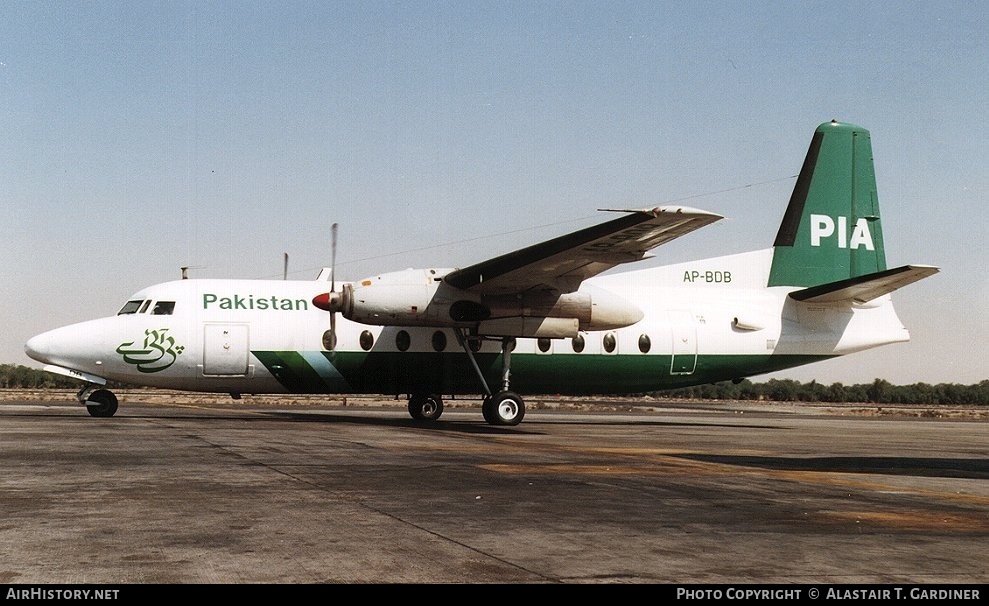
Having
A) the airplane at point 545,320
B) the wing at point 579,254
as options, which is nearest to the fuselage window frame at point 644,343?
the airplane at point 545,320

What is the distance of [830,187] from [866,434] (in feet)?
27.5

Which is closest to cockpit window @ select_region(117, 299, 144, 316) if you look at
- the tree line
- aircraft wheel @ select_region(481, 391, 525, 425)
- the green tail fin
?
aircraft wheel @ select_region(481, 391, 525, 425)

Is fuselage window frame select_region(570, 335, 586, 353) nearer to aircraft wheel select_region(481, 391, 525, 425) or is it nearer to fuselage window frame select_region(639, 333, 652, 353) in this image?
fuselage window frame select_region(639, 333, 652, 353)

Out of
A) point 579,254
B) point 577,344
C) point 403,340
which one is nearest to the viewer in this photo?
point 579,254

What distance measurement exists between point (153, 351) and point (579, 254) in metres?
10.6

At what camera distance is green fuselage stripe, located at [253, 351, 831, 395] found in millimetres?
23797

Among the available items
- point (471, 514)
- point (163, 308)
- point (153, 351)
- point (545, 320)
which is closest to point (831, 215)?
point (545, 320)

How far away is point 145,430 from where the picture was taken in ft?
59.9

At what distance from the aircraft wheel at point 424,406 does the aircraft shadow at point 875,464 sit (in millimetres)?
12001

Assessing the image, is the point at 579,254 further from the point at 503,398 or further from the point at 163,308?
the point at 163,308

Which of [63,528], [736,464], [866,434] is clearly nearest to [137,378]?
[736,464]

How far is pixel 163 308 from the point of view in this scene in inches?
915

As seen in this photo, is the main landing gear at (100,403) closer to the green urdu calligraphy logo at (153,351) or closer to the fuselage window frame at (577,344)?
the green urdu calligraphy logo at (153,351)

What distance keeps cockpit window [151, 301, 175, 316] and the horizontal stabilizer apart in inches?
683
